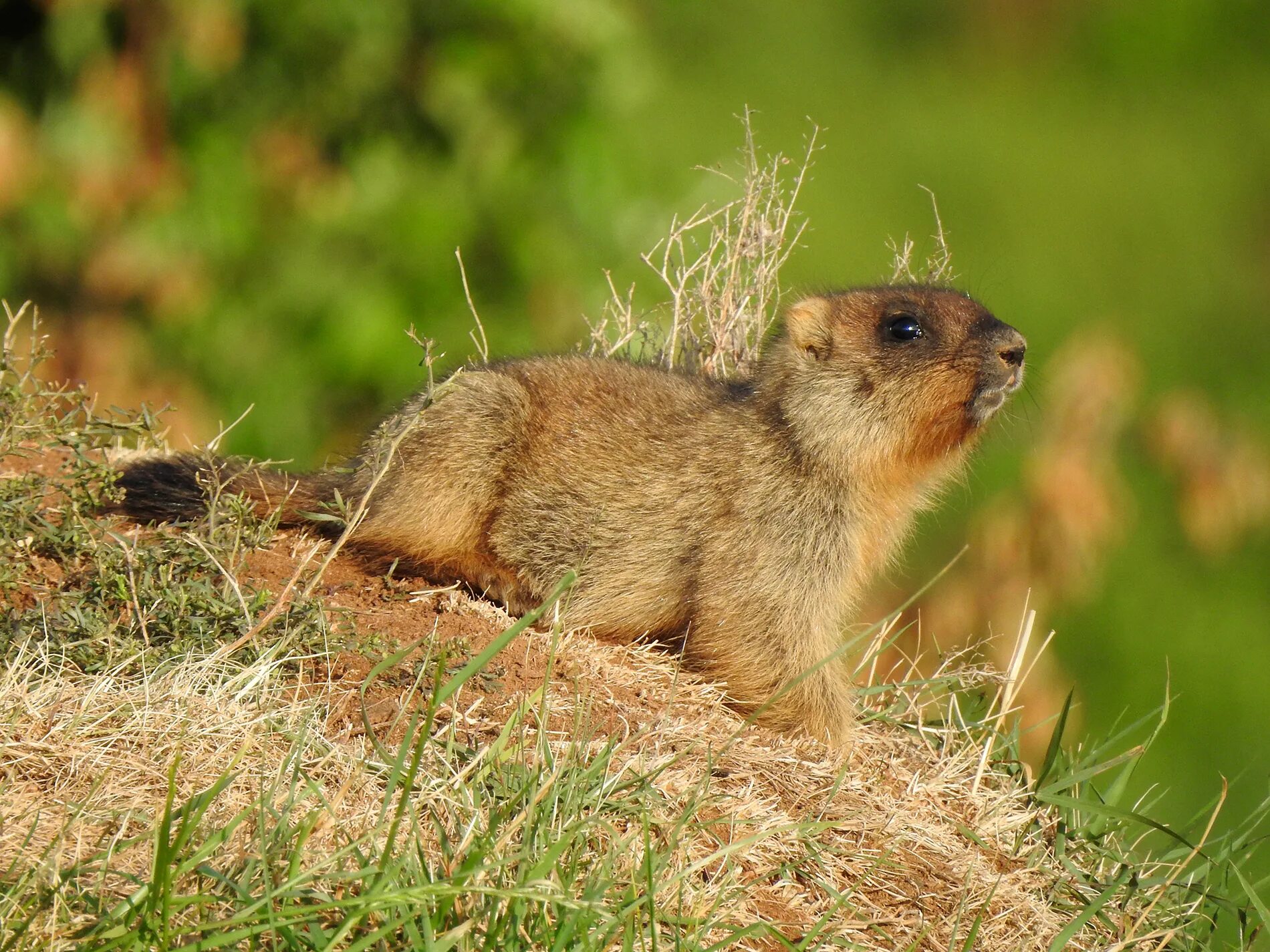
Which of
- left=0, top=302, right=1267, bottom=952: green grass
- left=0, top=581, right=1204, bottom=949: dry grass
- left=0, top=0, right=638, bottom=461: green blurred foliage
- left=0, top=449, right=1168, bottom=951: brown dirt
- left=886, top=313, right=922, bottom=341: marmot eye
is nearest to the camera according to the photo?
left=0, top=302, right=1267, bottom=952: green grass

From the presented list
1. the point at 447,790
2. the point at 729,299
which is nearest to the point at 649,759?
the point at 447,790

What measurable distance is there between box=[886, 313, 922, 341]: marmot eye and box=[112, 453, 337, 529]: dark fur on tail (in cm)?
206

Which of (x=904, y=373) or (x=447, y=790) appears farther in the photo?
(x=904, y=373)

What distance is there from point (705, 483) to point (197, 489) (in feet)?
5.79

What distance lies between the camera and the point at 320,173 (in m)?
9.84

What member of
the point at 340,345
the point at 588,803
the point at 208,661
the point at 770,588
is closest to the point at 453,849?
the point at 588,803

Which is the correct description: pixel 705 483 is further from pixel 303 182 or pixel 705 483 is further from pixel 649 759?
pixel 303 182

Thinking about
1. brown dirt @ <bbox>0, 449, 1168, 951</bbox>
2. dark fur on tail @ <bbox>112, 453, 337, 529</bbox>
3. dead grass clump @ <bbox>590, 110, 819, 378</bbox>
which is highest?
dead grass clump @ <bbox>590, 110, 819, 378</bbox>

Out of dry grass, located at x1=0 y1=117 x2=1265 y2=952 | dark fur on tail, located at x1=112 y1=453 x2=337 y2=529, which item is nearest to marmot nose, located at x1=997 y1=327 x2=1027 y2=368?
dry grass, located at x1=0 y1=117 x2=1265 y2=952

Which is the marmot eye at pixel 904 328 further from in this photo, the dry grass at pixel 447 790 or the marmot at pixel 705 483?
the dry grass at pixel 447 790

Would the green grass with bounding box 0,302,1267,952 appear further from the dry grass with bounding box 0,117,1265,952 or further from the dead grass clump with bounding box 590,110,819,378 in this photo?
the dead grass clump with bounding box 590,110,819,378

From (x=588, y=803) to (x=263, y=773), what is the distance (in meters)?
0.81

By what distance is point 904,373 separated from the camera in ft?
16.8

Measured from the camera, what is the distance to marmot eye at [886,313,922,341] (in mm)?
5176
